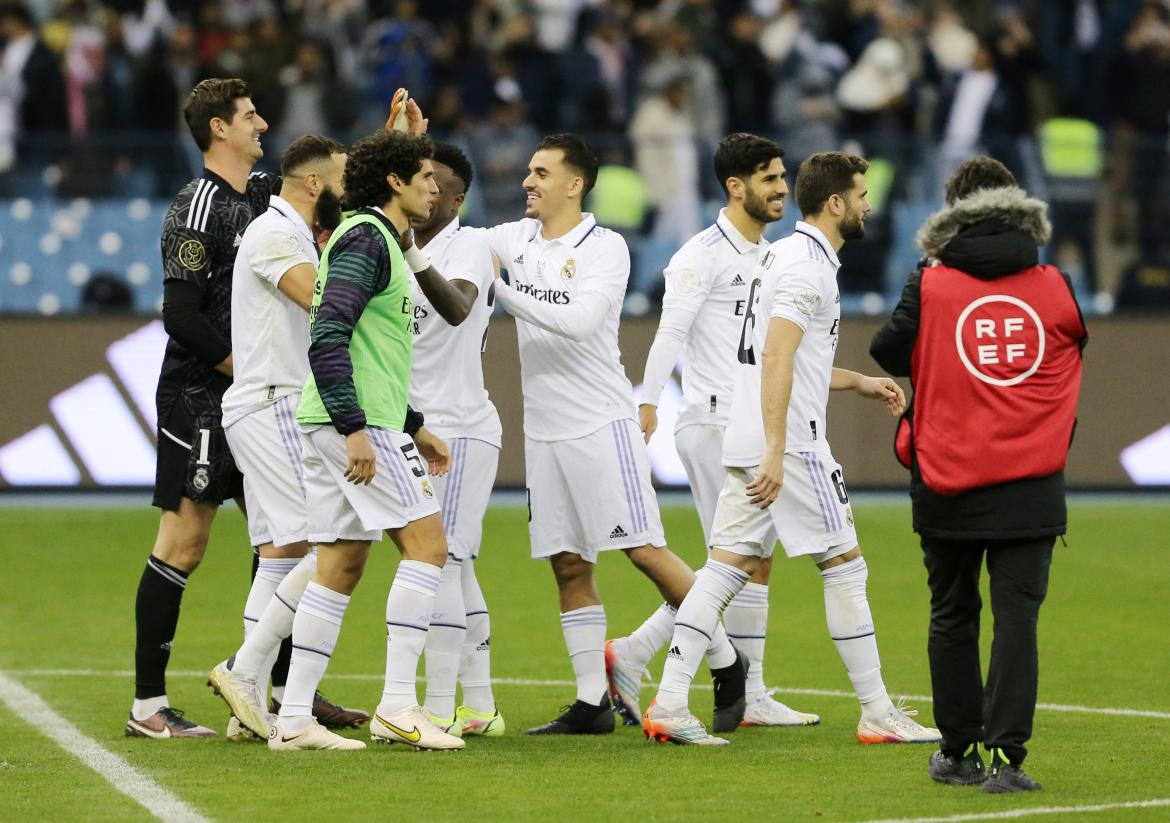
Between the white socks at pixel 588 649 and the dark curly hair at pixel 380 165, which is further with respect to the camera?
the white socks at pixel 588 649

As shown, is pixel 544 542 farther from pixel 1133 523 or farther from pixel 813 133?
pixel 813 133

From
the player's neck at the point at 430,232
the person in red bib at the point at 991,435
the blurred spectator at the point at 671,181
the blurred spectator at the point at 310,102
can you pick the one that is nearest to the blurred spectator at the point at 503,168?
the blurred spectator at the point at 671,181

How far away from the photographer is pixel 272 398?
7.66 m

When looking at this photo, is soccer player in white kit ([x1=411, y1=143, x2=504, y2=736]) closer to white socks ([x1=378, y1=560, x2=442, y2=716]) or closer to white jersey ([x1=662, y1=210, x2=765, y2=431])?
white socks ([x1=378, y1=560, x2=442, y2=716])

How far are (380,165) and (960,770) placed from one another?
2.98 m

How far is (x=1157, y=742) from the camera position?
7.53m

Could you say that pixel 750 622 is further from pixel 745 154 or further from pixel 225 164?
pixel 225 164

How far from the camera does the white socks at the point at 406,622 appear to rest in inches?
284

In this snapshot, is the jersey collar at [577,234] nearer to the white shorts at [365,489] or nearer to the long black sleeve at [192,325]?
the white shorts at [365,489]

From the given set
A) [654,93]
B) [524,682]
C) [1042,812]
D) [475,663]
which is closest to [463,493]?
[475,663]

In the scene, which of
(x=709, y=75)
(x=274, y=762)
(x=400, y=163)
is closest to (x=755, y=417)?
(x=400, y=163)

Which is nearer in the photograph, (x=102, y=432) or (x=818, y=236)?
(x=818, y=236)

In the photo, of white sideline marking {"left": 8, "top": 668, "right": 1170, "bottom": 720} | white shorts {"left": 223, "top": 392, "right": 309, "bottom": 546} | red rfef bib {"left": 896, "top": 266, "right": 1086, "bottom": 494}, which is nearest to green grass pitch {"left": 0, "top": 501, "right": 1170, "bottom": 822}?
white sideline marking {"left": 8, "top": 668, "right": 1170, "bottom": 720}

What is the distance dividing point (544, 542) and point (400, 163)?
1.78 metres
